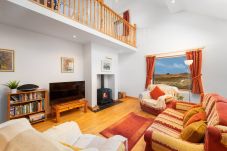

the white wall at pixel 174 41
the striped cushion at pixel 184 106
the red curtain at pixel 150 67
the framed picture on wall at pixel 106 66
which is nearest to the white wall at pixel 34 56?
the framed picture on wall at pixel 106 66

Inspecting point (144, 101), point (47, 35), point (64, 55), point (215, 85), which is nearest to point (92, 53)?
point (64, 55)

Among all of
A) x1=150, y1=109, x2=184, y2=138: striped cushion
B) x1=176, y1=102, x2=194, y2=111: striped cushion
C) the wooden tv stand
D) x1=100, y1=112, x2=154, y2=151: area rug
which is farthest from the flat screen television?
x1=176, y1=102, x2=194, y2=111: striped cushion

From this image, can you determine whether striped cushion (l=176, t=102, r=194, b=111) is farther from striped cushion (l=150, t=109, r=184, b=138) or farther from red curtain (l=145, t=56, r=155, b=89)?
red curtain (l=145, t=56, r=155, b=89)

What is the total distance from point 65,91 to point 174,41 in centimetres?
425

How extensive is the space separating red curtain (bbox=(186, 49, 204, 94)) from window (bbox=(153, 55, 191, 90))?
0.22 metres

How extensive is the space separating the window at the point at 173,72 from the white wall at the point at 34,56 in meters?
3.44

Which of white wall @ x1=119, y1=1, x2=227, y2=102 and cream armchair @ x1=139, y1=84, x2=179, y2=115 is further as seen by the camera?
white wall @ x1=119, y1=1, x2=227, y2=102

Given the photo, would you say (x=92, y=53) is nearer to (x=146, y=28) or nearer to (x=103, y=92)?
(x=103, y=92)

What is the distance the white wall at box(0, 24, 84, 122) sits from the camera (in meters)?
2.59

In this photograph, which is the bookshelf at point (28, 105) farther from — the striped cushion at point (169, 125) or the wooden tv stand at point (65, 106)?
the striped cushion at point (169, 125)

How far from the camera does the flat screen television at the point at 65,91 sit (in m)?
2.97

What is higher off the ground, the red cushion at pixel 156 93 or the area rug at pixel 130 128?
the red cushion at pixel 156 93

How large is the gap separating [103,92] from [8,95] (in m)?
2.82

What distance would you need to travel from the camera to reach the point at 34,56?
301 centimetres
